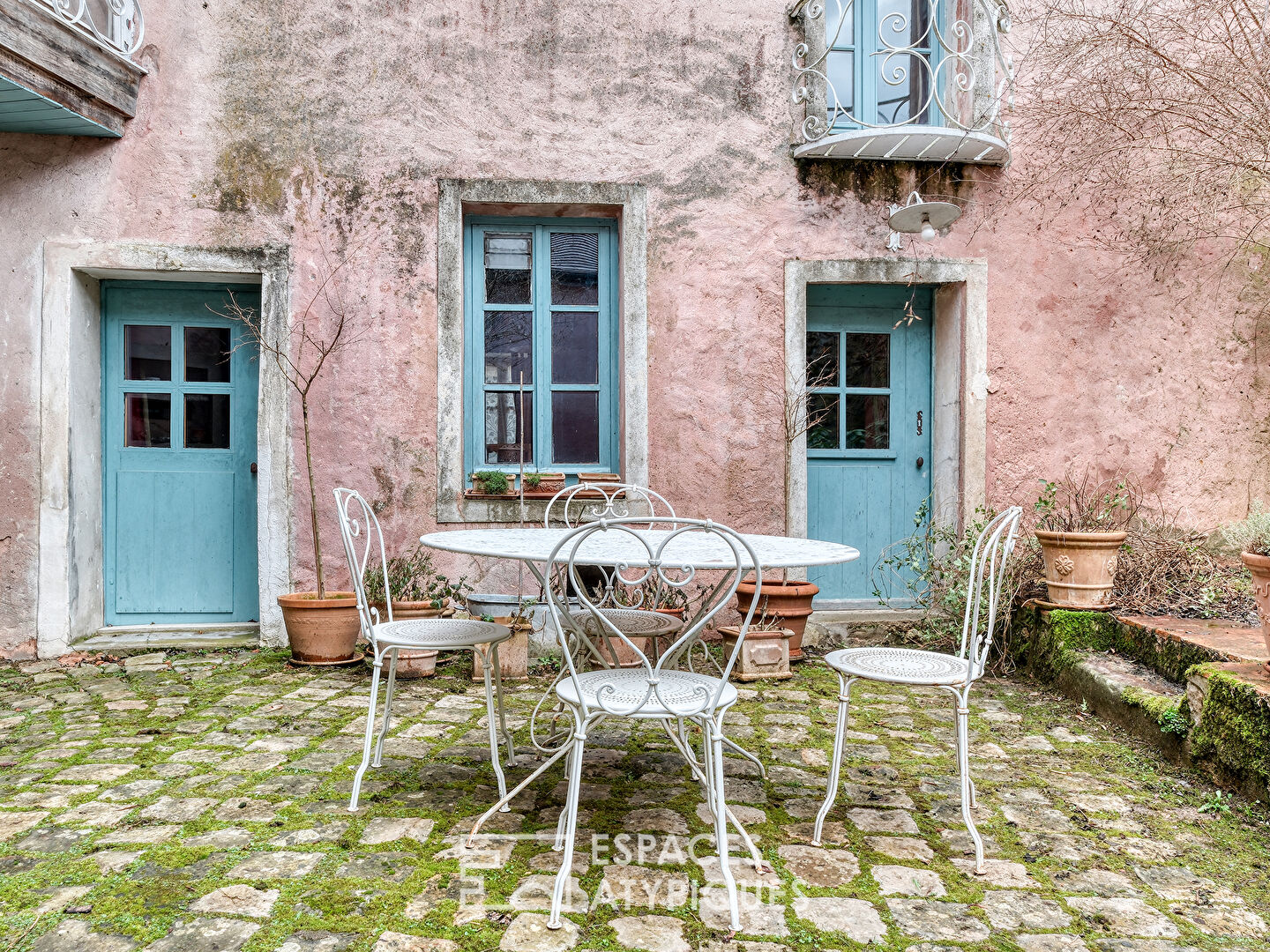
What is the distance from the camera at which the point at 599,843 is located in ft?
8.14

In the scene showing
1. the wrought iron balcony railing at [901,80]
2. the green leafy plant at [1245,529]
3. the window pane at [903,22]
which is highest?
the window pane at [903,22]

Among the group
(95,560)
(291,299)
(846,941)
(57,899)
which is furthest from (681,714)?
(95,560)

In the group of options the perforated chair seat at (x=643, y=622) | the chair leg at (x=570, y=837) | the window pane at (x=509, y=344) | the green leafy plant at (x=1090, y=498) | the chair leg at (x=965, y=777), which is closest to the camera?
the chair leg at (x=570, y=837)

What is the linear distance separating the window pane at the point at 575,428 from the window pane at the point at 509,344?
0.91ft

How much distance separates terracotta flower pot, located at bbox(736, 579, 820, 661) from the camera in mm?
4750

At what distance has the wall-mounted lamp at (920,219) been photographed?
4.76 meters

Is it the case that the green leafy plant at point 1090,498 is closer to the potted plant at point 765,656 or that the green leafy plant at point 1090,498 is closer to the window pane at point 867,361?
the window pane at point 867,361

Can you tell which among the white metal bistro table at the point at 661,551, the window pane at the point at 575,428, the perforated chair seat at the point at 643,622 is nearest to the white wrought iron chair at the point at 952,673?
the white metal bistro table at the point at 661,551

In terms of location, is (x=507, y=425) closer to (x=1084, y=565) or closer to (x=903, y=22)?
(x=1084, y=565)

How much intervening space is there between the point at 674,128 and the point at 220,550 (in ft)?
12.2

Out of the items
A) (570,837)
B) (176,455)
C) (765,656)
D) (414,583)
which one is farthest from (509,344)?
(570,837)

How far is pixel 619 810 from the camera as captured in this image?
2729 mm

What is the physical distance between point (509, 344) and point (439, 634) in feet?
9.41

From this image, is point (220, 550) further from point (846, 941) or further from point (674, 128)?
point (846, 941)
